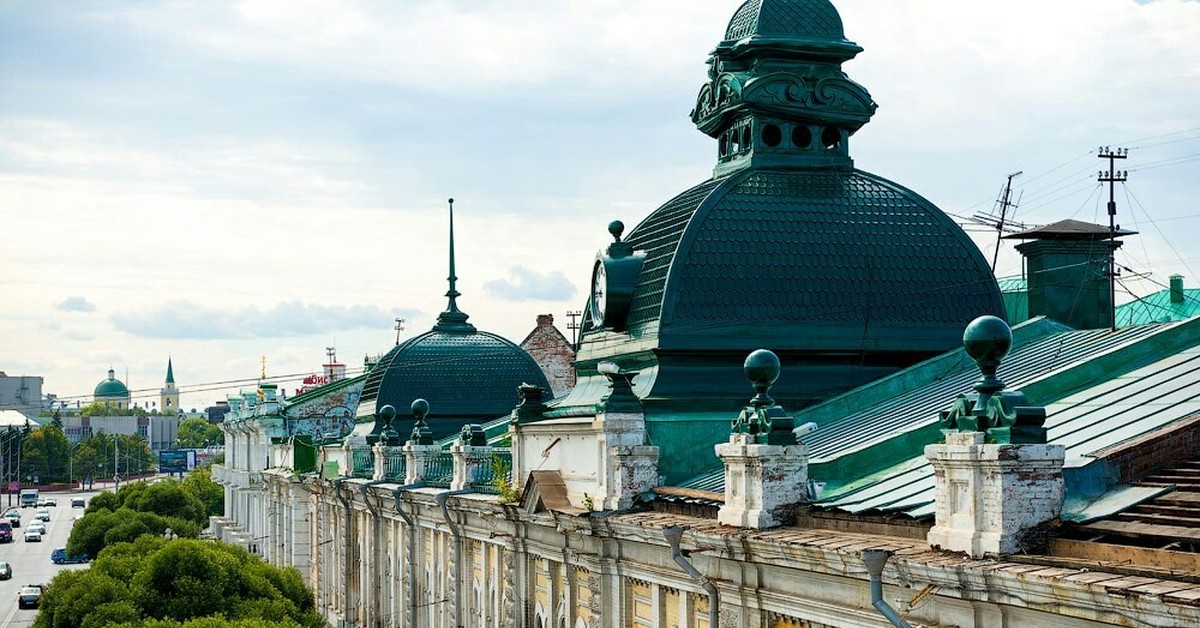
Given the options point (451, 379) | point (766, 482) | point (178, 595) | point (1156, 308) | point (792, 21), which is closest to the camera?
point (766, 482)

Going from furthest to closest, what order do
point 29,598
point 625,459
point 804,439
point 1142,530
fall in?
point 29,598
point 804,439
point 625,459
point 1142,530

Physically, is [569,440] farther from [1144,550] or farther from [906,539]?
[1144,550]

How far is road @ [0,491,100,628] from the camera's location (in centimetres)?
8819

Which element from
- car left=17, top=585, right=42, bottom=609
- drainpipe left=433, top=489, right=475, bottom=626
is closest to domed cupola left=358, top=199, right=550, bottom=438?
drainpipe left=433, top=489, right=475, bottom=626

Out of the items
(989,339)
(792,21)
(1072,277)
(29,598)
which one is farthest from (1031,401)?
(29,598)

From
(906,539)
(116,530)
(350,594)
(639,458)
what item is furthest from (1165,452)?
(116,530)

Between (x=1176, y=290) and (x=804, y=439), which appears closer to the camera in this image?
(x=804, y=439)

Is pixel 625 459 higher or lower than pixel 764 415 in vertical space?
lower

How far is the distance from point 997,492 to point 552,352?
200ft

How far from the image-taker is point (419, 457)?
50500mm

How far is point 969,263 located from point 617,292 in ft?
24.5

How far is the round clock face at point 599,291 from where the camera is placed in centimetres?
3544

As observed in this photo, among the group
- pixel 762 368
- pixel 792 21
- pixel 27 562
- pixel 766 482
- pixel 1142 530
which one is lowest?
pixel 27 562

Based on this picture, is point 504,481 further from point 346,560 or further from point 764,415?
point 346,560
